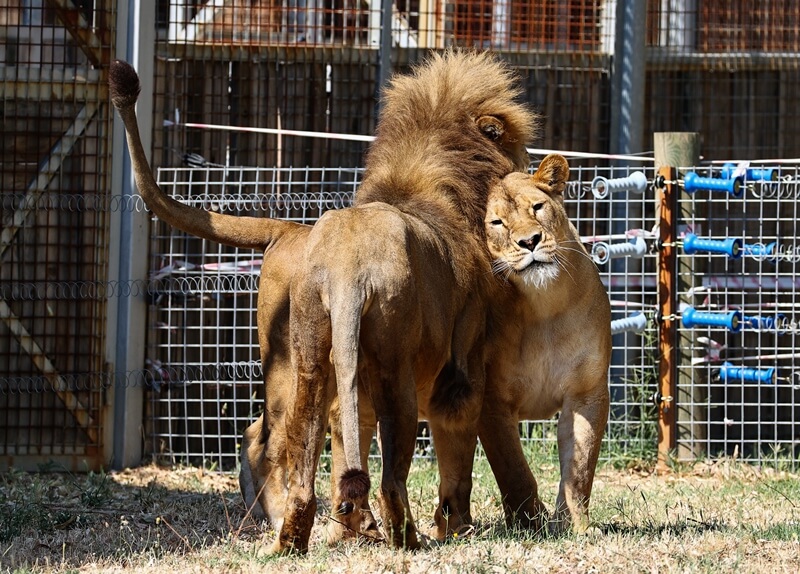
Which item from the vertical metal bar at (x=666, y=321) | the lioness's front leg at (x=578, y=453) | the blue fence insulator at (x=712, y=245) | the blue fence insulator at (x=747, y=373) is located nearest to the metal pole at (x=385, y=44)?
the vertical metal bar at (x=666, y=321)

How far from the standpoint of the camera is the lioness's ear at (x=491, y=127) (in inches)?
230

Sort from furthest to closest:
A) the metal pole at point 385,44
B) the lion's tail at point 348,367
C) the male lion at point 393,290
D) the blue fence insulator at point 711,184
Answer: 1. the metal pole at point 385,44
2. the blue fence insulator at point 711,184
3. the male lion at point 393,290
4. the lion's tail at point 348,367

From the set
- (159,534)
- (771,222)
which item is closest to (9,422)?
(159,534)

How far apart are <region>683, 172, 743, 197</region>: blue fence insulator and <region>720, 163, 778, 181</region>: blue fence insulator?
0.25 feet

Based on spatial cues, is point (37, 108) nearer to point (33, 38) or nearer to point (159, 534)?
point (33, 38)

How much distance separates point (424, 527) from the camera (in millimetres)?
6090

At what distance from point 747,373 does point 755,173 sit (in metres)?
1.32

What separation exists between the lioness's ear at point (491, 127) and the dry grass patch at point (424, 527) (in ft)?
6.09

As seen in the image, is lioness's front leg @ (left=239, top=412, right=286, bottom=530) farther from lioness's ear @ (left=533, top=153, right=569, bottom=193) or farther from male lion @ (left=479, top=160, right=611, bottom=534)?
lioness's ear @ (left=533, top=153, right=569, bottom=193)

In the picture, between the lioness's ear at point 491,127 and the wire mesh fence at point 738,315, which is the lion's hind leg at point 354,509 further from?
the wire mesh fence at point 738,315

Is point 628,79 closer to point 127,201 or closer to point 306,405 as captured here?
point 127,201

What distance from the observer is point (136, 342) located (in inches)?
327

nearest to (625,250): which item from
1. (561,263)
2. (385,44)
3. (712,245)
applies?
(712,245)

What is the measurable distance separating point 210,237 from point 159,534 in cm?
153
